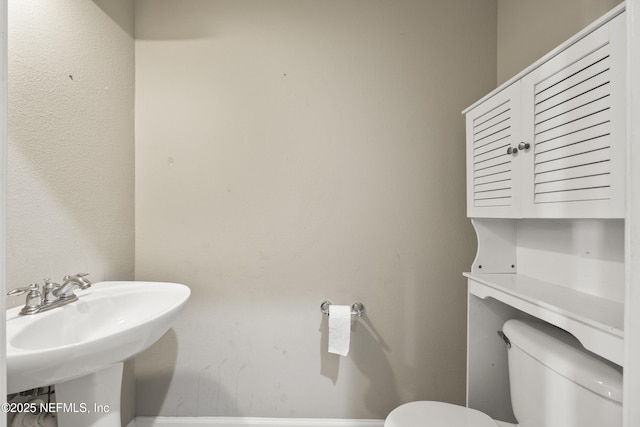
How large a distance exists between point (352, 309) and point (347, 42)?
134cm

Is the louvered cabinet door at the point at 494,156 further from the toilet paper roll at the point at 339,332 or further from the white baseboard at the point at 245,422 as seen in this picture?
the white baseboard at the point at 245,422

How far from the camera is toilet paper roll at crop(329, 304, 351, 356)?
4.82 ft

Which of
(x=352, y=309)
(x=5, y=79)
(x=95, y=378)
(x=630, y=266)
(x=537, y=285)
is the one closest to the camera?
(x=5, y=79)

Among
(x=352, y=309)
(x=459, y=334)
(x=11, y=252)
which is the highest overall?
(x=11, y=252)

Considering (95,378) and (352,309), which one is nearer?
(95,378)

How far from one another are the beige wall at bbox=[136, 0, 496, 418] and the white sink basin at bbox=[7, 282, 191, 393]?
1.27 feet

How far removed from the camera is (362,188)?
1.58m

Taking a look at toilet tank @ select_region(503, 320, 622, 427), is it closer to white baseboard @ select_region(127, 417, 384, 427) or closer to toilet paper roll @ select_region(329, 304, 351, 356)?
toilet paper roll @ select_region(329, 304, 351, 356)

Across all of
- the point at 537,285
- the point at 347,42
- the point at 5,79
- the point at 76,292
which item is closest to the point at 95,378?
the point at 76,292

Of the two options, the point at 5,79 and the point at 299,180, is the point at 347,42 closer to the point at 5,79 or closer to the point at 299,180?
the point at 299,180

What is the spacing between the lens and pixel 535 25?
1.31 metres

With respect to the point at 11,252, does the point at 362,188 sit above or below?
above

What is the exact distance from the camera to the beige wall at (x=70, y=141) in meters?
1.01

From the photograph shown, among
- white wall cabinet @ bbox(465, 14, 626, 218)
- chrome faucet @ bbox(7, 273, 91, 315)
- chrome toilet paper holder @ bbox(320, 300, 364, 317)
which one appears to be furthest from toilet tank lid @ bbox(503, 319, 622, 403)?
chrome faucet @ bbox(7, 273, 91, 315)
